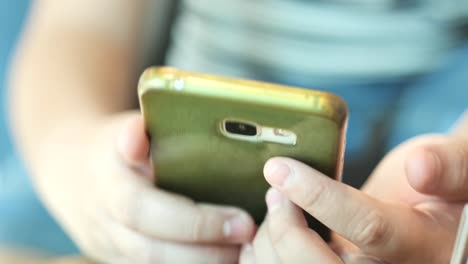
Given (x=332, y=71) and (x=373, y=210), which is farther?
(x=332, y=71)

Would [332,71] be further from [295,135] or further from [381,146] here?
[295,135]

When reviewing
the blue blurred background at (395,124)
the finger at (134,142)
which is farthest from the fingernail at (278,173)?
the blue blurred background at (395,124)

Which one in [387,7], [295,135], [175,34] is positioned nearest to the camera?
[295,135]

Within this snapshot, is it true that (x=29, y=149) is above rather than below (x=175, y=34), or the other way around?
below

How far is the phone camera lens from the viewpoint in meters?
0.43

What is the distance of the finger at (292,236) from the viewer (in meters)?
0.43

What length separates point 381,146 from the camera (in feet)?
2.24

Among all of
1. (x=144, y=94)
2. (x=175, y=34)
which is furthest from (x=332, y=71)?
(x=144, y=94)

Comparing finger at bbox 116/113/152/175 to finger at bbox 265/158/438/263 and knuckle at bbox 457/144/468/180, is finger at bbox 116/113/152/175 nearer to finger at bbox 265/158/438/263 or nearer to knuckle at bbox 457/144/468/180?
finger at bbox 265/158/438/263

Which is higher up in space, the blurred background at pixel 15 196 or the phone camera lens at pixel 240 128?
the phone camera lens at pixel 240 128

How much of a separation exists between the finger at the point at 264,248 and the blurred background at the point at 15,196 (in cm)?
26

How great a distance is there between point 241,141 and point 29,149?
34 centimetres

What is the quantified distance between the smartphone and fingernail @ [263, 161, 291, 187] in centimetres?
2

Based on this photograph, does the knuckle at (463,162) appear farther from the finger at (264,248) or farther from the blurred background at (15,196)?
the blurred background at (15,196)
